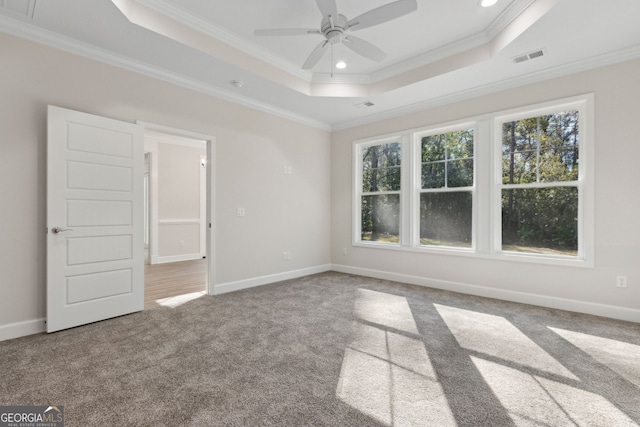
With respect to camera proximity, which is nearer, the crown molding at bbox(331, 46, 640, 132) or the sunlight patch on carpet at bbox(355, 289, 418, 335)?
the sunlight patch on carpet at bbox(355, 289, 418, 335)

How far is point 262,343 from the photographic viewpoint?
8.22 feet

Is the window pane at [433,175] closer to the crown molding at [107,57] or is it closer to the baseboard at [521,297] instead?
the baseboard at [521,297]

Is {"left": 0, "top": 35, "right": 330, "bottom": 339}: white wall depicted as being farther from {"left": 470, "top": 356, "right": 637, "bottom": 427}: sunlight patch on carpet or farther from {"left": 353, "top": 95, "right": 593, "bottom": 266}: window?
{"left": 470, "top": 356, "right": 637, "bottom": 427}: sunlight patch on carpet

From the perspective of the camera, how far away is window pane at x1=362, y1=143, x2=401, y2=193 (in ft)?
16.4

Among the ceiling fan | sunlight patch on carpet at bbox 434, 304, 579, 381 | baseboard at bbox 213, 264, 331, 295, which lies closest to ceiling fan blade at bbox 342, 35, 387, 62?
the ceiling fan

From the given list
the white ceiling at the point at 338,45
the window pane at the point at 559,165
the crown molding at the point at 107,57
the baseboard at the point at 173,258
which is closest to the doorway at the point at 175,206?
the baseboard at the point at 173,258

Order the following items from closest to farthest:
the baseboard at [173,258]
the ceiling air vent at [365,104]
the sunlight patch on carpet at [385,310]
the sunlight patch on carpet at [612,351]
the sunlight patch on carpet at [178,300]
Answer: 1. the sunlight patch on carpet at [612,351]
2. the sunlight patch on carpet at [385,310]
3. the sunlight patch on carpet at [178,300]
4. the ceiling air vent at [365,104]
5. the baseboard at [173,258]

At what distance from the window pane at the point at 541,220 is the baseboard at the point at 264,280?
9.89ft

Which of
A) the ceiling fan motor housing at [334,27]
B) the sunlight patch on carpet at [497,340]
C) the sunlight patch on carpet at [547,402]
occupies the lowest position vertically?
the sunlight patch on carpet at [497,340]

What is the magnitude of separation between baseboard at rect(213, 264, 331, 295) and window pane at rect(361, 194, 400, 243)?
3.53 ft

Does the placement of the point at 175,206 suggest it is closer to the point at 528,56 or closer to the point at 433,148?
the point at 433,148

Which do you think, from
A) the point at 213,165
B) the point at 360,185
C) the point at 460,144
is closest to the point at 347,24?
the point at 213,165

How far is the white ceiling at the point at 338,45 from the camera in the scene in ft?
8.39

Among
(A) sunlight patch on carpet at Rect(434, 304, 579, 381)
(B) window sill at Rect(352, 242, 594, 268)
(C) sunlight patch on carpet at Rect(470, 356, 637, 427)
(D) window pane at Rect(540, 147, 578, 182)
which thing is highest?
(D) window pane at Rect(540, 147, 578, 182)
